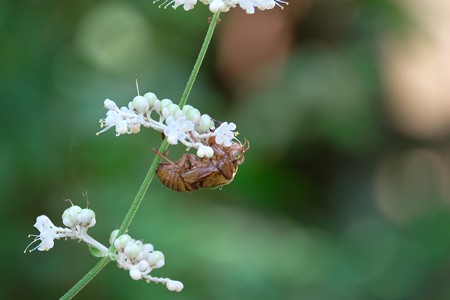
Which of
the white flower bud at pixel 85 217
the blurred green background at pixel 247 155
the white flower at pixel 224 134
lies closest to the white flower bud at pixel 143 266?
Answer: the white flower bud at pixel 85 217

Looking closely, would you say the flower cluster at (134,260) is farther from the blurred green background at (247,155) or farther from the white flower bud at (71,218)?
the blurred green background at (247,155)

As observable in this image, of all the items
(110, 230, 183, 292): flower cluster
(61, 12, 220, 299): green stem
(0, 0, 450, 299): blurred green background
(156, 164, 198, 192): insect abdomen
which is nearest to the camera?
(61, 12, 220, 299): green stem

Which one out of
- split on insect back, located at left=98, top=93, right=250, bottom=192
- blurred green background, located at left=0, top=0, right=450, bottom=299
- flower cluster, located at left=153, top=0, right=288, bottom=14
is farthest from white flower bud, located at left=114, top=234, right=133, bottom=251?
blurred green background, located at left=0, top=0, right=450, bottom=299

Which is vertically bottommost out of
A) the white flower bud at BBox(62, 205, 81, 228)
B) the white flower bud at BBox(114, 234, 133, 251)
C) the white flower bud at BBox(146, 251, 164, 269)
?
the white flower bud at BBox(114, 234, 133, 251)

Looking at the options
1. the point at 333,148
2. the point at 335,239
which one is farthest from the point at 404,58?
the point at 335,239

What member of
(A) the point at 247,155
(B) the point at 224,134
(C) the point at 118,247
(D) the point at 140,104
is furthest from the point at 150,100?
(A) the point at 247,155

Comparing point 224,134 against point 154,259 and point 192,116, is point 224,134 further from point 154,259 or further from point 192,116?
point 154,259

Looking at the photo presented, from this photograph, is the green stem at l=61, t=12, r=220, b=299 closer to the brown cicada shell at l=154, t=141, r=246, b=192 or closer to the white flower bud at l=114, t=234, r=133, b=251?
the white flower bud at l=114, t=234, r=133, b=251

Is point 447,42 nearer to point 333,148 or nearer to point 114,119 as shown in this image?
point 333,148
